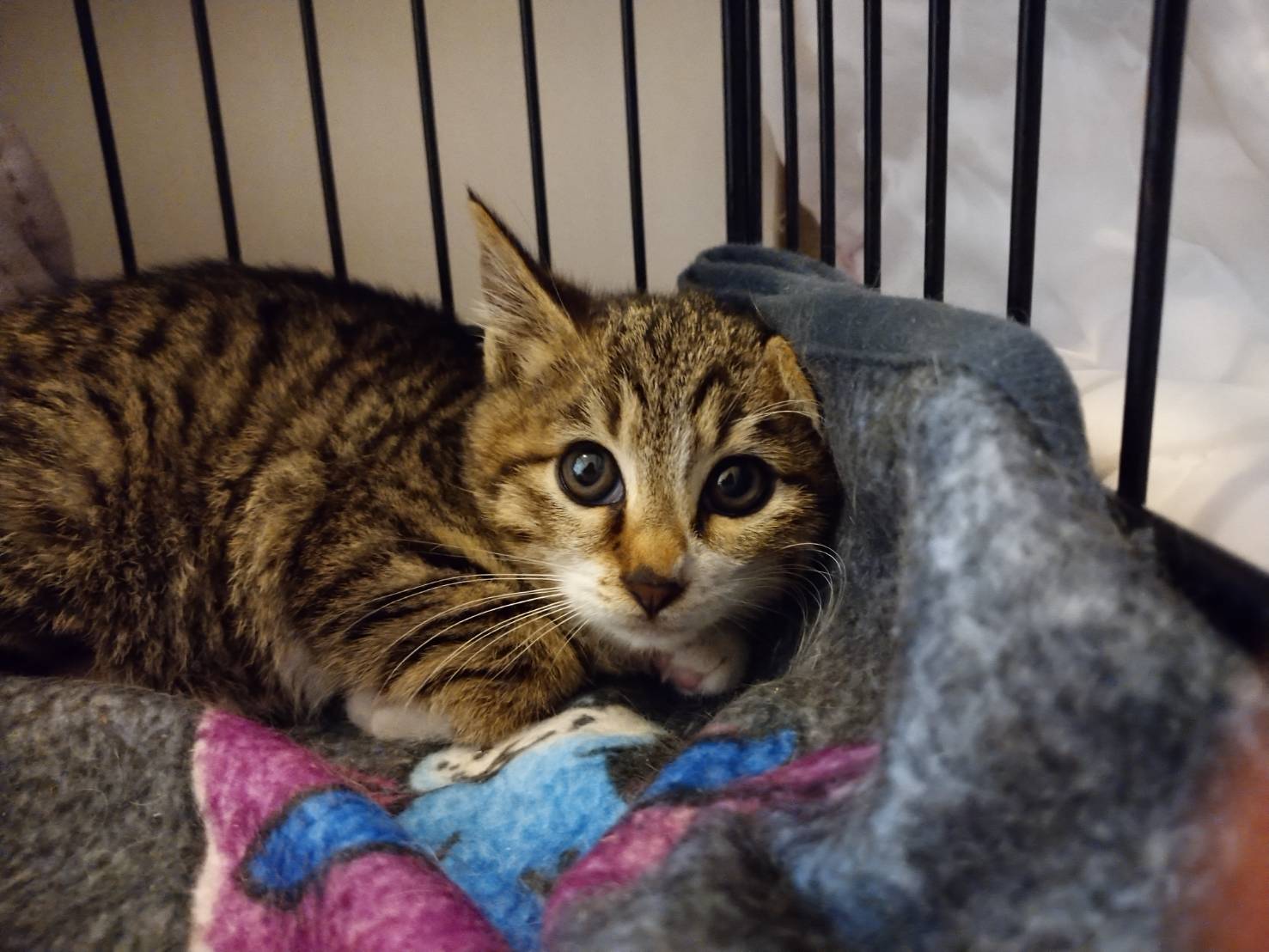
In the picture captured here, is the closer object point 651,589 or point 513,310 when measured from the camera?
point 651,589

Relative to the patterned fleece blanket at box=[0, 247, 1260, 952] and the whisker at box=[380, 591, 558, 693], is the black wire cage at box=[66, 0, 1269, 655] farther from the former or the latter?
the whisker at box=[380, 591, 558, 693]

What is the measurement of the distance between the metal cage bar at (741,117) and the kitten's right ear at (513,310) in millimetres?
430

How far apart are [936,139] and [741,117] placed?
18.0 inches

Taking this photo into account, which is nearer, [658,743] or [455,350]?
[658,743]

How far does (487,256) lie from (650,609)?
452 millimetres

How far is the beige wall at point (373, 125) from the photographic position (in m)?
1.54

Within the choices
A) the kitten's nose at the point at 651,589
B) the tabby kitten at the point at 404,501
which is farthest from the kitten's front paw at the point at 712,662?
the kitten's nose at the point at 651,589

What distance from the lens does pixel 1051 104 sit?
138 centimetres

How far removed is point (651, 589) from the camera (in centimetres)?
85

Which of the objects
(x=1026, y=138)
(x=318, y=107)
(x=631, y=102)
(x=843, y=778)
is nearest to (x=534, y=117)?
(x=631, y=102)

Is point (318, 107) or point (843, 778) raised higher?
point (318, 107)

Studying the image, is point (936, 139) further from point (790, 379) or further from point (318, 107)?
point (318, 107)

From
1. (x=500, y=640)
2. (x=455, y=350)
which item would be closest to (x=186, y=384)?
(x=455, y=350)

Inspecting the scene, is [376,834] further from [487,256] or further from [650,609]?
[487,256]
